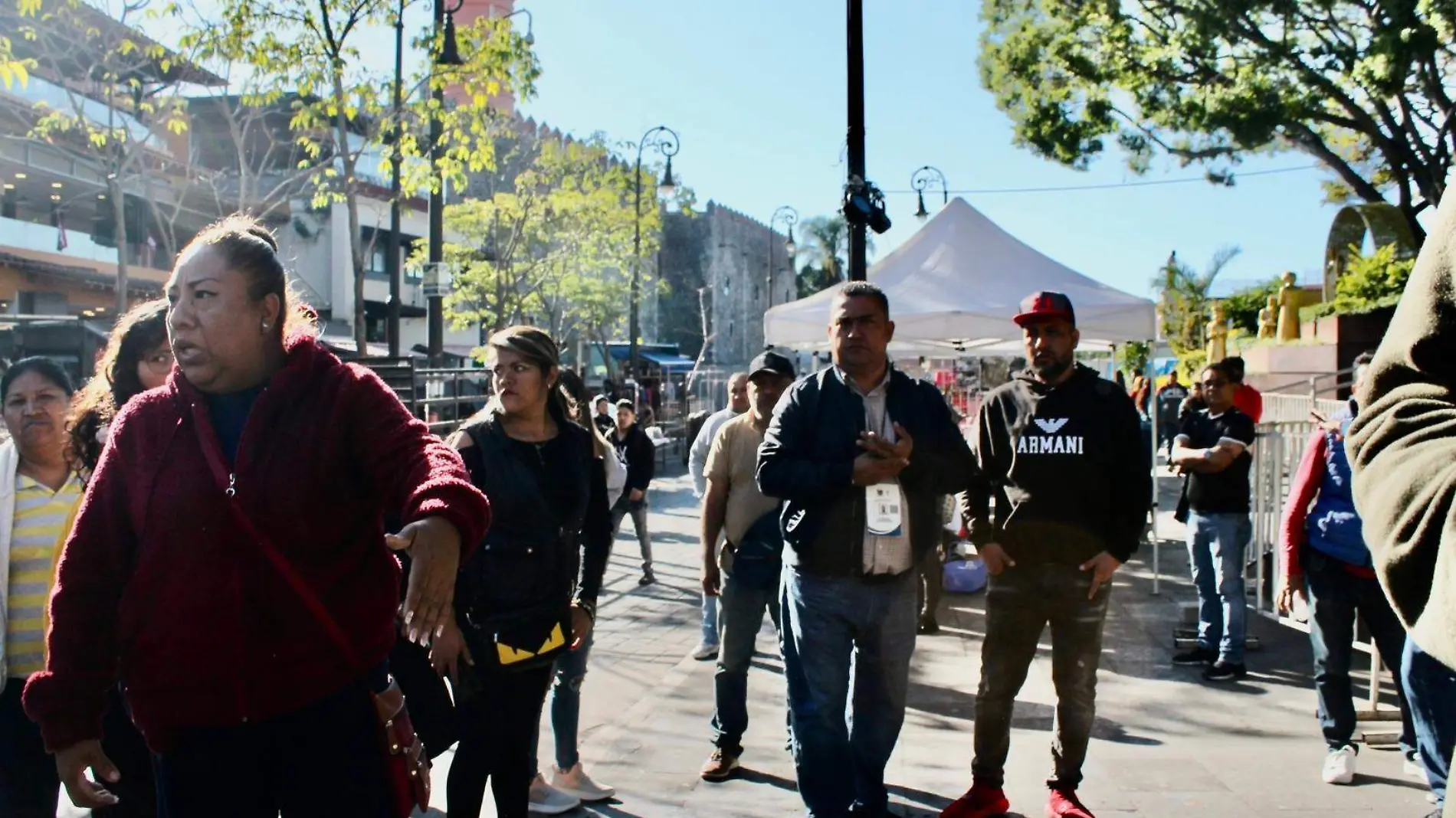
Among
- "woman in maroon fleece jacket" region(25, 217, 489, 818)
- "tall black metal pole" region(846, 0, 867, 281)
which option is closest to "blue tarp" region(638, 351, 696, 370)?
"tall black metal pole" region(846, 0, 867, 281)

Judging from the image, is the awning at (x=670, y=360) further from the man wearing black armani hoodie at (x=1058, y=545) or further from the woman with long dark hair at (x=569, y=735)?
the man wearing black armani hoodie at (x=1058, y=545)

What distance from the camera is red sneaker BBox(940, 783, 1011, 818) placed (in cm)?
441

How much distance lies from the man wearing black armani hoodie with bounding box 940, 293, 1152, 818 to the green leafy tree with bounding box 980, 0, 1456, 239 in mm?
12580

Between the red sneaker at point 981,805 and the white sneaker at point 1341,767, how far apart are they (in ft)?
4.78

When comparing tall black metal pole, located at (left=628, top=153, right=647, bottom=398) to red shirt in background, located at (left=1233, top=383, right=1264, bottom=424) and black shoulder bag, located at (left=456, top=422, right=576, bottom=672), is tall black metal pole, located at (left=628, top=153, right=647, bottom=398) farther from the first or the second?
black shoulder bag, located at (left=456, top=422, right=576, bottom=672)

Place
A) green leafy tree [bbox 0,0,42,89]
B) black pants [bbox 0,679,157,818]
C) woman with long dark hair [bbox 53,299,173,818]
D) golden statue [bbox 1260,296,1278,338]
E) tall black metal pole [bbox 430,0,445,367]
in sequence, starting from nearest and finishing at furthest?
black pants [bbox 0,679,157,818] → woman with long dark hair [bbox 53,299,173,818] → green leafy tree [bbox 0,0,42,89] → tall black metal pole [bbox 430,0,445,367] → golden statue [bbox 1260,296,1278,338]

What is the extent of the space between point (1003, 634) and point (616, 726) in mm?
2270

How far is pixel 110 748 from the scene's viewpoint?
336 cm

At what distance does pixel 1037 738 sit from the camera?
18.4 ft

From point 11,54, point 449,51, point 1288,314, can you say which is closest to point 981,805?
point 449,51

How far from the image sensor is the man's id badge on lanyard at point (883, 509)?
13.3 feet

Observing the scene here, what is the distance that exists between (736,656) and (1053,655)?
57.2 inches

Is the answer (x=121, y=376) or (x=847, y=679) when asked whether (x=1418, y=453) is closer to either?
(x=847, y=679)

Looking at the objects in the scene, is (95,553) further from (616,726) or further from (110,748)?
(616,726)
